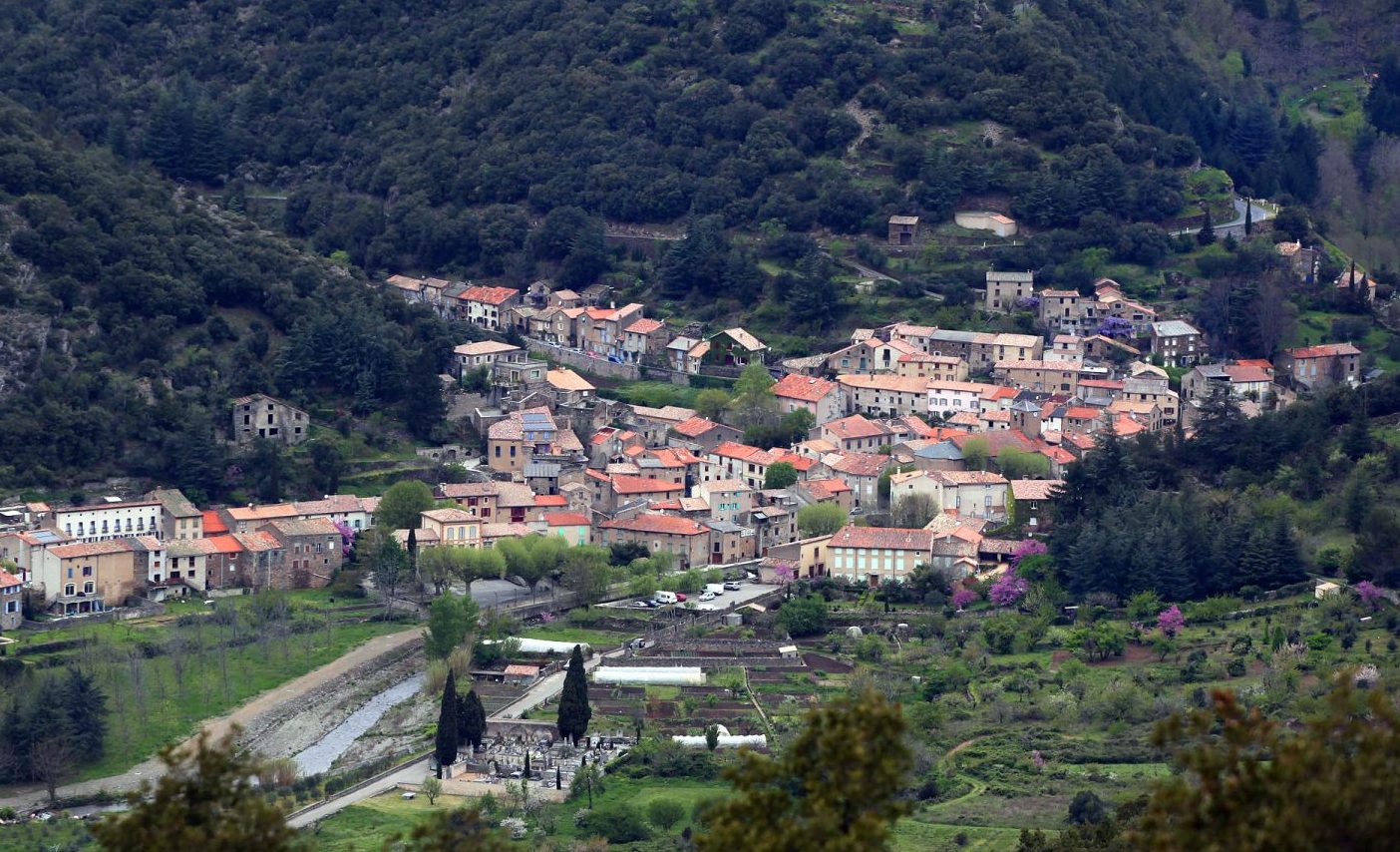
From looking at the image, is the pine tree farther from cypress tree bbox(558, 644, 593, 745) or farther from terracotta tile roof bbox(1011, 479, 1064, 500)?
terracotta tile roof bbox(1011, 479, 1064, 500)

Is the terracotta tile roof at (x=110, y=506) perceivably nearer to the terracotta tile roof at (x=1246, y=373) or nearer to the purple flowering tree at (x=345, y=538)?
the purple flowering tree at (x=345, y=538)

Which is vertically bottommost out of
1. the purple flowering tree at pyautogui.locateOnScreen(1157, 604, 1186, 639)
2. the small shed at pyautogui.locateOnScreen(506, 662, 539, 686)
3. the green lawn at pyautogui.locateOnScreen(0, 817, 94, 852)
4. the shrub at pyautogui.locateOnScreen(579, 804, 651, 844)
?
the green lawn at pyautogui.locateOnScreen(0, 817, 94, 852)

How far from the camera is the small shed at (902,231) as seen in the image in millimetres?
80000

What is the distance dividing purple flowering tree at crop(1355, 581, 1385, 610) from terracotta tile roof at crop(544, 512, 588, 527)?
18.5 m

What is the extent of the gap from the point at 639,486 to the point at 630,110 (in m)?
26.4

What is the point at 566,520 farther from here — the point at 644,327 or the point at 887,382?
the point at 644,327

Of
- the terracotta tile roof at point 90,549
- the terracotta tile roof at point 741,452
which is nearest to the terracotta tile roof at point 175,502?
the terracotta tile roof at point 90,549

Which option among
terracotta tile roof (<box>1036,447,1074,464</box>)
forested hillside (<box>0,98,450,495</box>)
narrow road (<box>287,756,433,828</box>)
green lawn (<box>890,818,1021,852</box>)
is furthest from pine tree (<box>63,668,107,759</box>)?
terracotta tile roof (<box>1036,447,1074,464</box>)

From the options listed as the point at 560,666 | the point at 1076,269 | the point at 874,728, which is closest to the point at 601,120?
the point at 1076,269

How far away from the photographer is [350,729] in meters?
51.4

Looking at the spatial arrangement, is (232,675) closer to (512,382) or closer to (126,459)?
(126,459)

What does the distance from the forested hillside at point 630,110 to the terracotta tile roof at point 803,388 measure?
11.1m

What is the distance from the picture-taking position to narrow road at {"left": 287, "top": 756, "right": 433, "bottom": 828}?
147 ft

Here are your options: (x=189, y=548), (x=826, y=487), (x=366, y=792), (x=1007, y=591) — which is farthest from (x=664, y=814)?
(x=826, y=487)
